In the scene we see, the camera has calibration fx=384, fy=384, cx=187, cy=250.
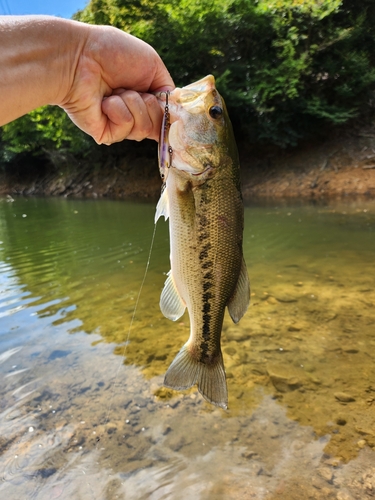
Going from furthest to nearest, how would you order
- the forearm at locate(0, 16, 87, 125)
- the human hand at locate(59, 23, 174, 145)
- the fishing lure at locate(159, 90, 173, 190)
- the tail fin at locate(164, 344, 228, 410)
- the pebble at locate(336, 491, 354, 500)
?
the pebble at locate(336, 491, 354, 500), the tail fin at locate(164, 344, 228, 410), the human hand at locate(59, 23, 174, 145), the fishing lure at locate(159, 90, 173, 190), the forearm at locate(0, 16, 87, 125)

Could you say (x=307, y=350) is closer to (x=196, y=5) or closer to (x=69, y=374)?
(x=69, y=374)

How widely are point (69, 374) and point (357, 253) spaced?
576cm

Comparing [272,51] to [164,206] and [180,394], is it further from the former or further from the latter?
[164,206]

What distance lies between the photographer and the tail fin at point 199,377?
2.18 metres

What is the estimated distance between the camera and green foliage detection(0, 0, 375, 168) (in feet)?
55.0

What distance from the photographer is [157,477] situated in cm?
272

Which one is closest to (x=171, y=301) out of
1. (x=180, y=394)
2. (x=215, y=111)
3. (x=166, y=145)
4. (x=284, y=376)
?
(x=166, y=145)

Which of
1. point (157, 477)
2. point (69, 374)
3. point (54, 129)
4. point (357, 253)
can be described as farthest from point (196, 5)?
point (157, 477)

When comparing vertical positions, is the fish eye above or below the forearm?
below

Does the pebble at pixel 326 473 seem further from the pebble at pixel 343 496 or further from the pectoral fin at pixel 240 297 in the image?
the pectoral fin at pixel 240 297

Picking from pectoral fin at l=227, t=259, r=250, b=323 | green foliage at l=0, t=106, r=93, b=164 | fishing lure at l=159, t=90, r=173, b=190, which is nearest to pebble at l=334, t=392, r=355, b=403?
pectoral fin at l=227, t=259, r=250, b=323

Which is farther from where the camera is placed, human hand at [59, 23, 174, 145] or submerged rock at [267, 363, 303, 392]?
submerged rock at [267, 363, 303, 392]

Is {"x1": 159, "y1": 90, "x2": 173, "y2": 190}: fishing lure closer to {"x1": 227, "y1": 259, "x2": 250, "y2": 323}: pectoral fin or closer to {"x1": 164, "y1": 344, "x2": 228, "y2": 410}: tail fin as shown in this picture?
{"x1": 227, "y1": 259, "x2": 250, "y2": 323}: pectoral fin

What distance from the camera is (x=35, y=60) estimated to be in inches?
75.7
